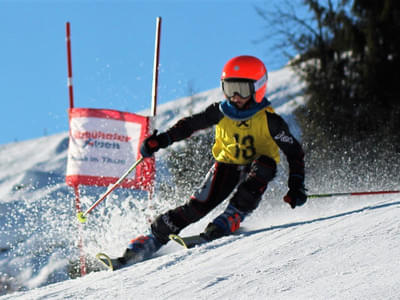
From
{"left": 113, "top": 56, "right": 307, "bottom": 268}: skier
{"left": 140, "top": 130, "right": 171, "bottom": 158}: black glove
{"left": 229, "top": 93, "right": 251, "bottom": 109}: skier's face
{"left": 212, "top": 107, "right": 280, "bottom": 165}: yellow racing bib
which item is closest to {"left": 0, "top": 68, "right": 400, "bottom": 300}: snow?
{"left": 113, "top": 56, "right": 307, "bottom": 268}: skier

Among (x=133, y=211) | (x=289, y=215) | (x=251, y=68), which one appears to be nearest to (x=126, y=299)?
(x=251, y=68)

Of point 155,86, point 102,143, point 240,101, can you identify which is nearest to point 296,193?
→ point 240,101

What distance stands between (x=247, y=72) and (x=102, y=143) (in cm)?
309

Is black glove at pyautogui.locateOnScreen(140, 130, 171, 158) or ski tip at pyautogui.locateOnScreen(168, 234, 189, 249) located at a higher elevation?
black glove at pyautogui.locateOnScreen(140, 130, 171, 158)

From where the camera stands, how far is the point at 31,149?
38500mm

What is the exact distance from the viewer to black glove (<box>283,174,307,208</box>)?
13.4ft

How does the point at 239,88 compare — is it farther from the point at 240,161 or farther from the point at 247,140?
the point at 240,161

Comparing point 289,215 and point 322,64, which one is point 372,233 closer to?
point 289,215

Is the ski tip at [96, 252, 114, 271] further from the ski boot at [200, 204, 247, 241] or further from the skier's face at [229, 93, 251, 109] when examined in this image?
the skier's face at [229, 93, 251, 109]

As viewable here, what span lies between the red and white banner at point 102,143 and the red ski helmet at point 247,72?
276 centimetres

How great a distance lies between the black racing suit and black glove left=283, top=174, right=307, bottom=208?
5 centimetres

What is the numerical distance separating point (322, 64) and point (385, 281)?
15.1 metres

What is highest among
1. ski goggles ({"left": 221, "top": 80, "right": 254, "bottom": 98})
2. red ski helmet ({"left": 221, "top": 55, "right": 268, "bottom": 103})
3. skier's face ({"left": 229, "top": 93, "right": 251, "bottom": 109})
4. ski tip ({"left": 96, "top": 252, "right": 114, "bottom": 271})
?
red ski helmet ({"left": 221, "top": 55, "right": 268, "bottom": 103})

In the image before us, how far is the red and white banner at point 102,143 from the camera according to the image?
682 centimetres
